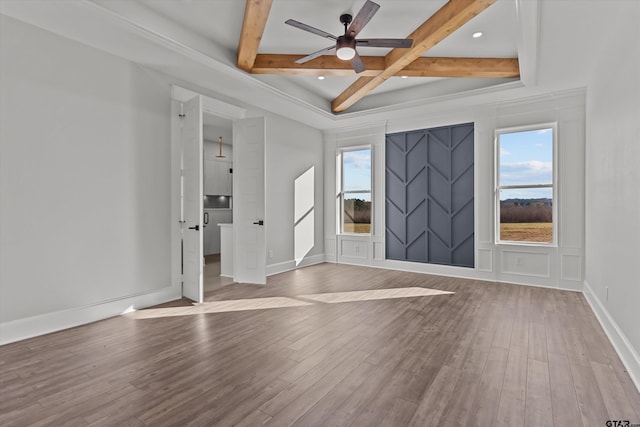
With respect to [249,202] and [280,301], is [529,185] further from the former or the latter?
[249,202]

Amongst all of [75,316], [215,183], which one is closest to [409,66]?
[75,316]

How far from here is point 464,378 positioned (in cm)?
232

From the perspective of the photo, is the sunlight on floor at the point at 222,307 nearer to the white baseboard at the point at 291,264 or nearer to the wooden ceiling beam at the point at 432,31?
the white baseboard at the point at 291,264

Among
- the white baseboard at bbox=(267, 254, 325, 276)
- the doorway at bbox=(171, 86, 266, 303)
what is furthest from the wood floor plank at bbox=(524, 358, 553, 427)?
the white baseboard at bbox=(267, 254, 325, 276)

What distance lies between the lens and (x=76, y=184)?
3408mm

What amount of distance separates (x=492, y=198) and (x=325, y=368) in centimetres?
436

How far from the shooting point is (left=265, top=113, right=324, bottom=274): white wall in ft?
19.7

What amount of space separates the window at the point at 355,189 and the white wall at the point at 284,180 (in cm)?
60

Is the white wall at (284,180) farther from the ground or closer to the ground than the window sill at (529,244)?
farther from the ground

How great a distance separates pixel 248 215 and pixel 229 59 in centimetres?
232

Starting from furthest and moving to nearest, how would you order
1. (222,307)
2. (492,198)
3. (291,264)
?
(291,264) < (492,198) < (222,307)

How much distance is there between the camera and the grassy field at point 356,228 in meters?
6.98

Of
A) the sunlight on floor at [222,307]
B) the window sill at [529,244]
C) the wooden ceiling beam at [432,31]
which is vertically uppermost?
the wooden ceiling beam at [432,31]

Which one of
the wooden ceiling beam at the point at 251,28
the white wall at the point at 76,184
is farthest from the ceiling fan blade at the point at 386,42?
the white wall at the point at 76,184
